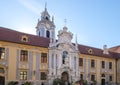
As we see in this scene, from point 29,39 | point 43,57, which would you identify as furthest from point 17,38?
point 43,57

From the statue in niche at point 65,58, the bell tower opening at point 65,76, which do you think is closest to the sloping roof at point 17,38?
the statue in niche at point 65,58

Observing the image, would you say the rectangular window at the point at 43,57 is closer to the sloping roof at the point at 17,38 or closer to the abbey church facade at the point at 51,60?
the abbey church facade at the point at 51,60

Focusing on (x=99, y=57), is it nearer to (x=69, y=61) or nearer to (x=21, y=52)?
(x=69, y=61)

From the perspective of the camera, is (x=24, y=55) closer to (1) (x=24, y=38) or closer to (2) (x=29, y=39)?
(1) (x=24, y=38)

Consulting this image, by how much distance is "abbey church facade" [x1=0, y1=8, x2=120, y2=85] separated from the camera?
90.1 ft

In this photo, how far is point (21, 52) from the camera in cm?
2866

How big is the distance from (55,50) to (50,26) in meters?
19.6

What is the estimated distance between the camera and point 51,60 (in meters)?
31.3

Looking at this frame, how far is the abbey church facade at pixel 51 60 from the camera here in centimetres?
2747

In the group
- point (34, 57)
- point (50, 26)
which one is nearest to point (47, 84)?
point (34, 57)

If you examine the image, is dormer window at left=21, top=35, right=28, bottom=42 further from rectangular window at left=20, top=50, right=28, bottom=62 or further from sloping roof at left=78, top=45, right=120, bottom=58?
sloping roof at left=78, top=45, right=120, bottom=58

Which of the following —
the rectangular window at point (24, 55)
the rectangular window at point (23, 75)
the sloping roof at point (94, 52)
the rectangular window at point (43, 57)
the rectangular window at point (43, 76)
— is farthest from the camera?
the sloping roof at point (94, 52)

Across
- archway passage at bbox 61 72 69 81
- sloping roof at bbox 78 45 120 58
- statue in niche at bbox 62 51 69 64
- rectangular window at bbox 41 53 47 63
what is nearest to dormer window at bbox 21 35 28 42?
rectangular window at bbox 41 53 47 63

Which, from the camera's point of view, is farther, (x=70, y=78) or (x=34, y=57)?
(x=70, y=78)
